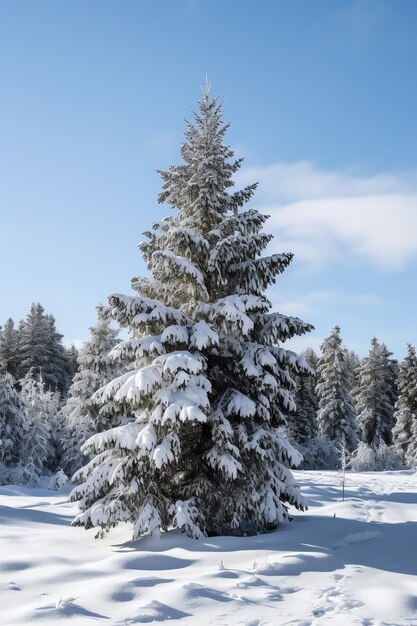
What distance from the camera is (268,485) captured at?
34.3 feet

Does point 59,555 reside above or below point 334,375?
below

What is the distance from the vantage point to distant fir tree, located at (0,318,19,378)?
51.8 meters

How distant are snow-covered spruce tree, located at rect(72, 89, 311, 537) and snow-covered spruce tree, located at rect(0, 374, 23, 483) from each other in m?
19.5

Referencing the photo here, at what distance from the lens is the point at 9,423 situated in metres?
28.9

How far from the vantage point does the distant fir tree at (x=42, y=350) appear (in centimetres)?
5011

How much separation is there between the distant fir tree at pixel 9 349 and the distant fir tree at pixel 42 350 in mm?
742

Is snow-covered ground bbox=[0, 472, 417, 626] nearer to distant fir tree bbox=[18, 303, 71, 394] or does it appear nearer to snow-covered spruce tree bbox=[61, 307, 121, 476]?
snow-covered spruce tree bbox=[61, 307, 121, 476]

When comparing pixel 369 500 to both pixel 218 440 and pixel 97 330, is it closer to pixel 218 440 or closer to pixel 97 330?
pixel 218 440

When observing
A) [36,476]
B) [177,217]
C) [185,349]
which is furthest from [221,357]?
[36,476]

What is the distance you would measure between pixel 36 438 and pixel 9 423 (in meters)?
1.73

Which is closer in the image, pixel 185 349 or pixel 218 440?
pixel 218 440

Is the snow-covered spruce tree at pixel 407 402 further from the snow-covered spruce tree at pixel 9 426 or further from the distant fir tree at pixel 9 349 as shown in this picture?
the distant fir tree at pixel 9 349

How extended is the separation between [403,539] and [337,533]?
3.95ft

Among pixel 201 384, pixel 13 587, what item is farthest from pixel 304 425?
pixel 13 587
